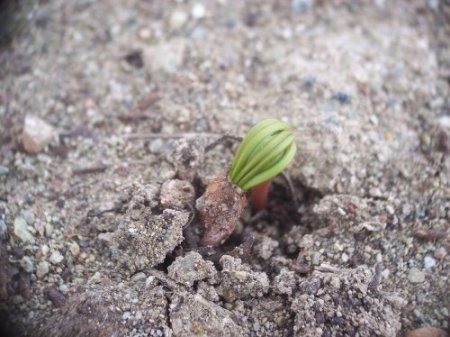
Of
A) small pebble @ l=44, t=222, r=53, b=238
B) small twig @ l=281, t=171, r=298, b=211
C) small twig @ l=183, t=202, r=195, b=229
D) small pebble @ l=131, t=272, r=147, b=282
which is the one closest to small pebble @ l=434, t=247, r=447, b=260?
small twig @ l=281, t=171, r=298, b=211

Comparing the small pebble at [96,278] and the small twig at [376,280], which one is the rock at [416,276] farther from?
the small pebble at [96,278]

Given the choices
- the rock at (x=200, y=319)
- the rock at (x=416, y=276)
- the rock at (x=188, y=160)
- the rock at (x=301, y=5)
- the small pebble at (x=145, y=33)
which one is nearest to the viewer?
the rock at (x=200, y=319)

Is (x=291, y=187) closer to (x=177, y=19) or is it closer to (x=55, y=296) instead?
(x=55, y=296)

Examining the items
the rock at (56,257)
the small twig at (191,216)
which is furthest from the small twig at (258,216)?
the rock at (56,257)

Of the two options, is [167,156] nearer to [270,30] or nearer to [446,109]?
[270,30]

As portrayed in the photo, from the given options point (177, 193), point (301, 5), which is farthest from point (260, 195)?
point (301, 5)

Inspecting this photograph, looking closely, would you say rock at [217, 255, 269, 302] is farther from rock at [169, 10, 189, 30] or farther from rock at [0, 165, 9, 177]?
rock at [169, 10, 189, 30]
